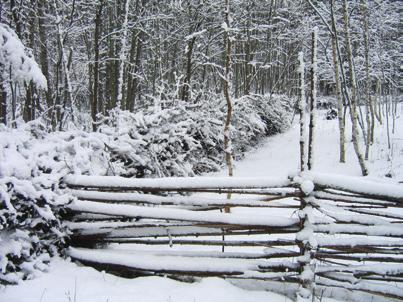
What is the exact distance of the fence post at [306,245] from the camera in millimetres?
3154

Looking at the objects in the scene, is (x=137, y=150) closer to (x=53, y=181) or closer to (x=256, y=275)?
(x=53, y=181)

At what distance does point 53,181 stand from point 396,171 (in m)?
11.1

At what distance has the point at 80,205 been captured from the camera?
12.4 feet

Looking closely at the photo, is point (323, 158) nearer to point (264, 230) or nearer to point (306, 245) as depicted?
point (264, 230)

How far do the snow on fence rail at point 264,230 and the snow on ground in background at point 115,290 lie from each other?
5.0 inches

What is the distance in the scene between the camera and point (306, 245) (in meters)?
3.21

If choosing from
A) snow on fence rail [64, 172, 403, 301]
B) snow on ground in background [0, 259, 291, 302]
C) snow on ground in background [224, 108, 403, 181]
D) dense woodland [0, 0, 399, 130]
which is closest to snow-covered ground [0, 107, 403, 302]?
snow on ground in background [0, 259, 291, 302]

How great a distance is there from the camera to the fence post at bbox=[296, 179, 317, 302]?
3154 mm

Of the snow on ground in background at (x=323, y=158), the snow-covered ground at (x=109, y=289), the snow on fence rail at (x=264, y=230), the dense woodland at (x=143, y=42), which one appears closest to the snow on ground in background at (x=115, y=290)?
the snow-covered ground at (x=109, y=289)

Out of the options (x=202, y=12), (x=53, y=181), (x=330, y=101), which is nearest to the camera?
(x=53, y=181)

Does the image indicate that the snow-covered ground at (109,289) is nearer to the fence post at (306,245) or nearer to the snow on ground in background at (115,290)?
the snow on ground in background at (115,290)

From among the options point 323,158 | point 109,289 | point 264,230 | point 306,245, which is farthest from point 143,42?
point 306,245

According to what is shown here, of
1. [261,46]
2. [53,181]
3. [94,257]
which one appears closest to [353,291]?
[94,257]

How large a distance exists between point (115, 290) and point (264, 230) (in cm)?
145
